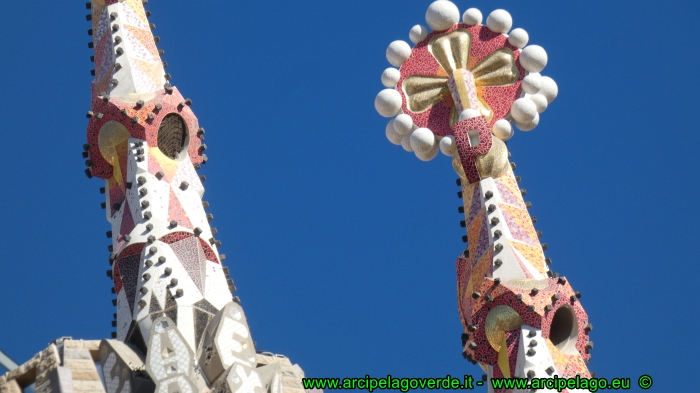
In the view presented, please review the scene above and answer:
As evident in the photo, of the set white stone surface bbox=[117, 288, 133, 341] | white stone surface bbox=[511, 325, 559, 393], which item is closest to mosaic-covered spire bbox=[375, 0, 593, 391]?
white stone surface bbox=[511, 325, 559, 393]

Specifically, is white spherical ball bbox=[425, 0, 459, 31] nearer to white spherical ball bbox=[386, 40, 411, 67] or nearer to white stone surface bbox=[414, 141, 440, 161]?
white spherical ball bbox=[386, 40, 411, 67]

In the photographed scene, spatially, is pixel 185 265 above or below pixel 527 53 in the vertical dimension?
below

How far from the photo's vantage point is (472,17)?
695 inches

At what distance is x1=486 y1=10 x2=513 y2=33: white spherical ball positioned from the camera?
17.6 metres

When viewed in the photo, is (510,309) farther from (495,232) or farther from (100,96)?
(100,96)

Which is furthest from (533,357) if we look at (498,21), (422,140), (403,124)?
(498,21)

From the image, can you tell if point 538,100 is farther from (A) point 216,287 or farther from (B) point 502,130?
(A) point 216,287

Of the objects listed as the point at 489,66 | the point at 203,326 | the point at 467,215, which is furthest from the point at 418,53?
the point at 203,326

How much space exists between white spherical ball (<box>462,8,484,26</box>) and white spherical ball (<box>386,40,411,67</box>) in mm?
616

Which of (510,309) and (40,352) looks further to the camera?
(510,309)

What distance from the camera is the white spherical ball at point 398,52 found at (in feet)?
57.4

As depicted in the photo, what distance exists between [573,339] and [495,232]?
1.19 meters

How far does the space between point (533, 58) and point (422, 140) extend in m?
1.36

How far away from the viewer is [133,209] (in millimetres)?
15664
